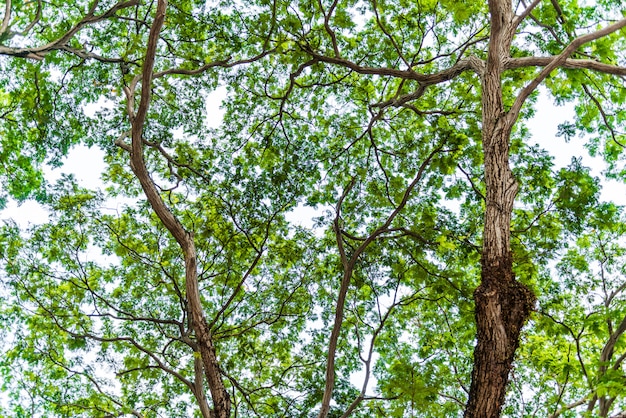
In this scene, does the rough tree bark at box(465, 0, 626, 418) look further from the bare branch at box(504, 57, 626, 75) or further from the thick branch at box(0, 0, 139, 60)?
the thick branch at box(0, 0, 139, 60)

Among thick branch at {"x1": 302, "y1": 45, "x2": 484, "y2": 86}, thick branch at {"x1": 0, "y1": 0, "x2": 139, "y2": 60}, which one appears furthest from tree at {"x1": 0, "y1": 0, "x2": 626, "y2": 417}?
thick branch at {"x1": 302, "y1": 45, "x2": 484, "y2": 86}

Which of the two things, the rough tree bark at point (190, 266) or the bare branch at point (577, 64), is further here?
the rough tree bark at point (190, 266)

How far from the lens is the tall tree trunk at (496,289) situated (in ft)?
12.6

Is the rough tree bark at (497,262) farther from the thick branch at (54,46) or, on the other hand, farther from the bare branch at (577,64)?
the thick branch at (54,46)

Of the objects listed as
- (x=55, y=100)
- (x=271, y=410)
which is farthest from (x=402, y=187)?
(x=55, y=100)

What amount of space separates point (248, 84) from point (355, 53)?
5.13ft

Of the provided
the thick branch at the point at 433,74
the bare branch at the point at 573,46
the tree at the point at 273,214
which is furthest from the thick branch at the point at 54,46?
the bare branch at the point at 573,46

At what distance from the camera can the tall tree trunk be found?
383cm

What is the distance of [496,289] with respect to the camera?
13.3 ft

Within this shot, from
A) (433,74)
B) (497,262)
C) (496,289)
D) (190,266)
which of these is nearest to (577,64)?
(433,74)

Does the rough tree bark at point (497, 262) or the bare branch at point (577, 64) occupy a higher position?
the bare branch at point (577, 64)

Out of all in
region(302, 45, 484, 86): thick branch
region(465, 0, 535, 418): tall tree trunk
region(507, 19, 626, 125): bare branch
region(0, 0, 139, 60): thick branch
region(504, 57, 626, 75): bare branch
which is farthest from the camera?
region(0, 0, 139, 60): thick branch

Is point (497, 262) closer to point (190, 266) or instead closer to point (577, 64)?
point (577, 64)

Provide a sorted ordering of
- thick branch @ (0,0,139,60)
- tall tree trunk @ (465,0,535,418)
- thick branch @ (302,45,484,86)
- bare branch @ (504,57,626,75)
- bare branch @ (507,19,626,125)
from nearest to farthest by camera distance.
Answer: tall tree trunk @ (465,0,535,418)
bare branch @ (507,19,626,125)
bare branch @ (504,57,626,75)
thick branch @ (302,45,484,86)
thick branch @ (0,0,139,60)
